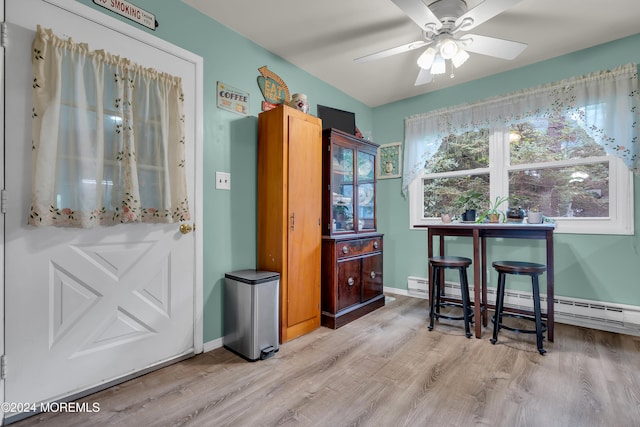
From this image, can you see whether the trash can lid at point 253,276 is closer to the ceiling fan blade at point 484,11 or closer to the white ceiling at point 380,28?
the white ceiling at point 380,28

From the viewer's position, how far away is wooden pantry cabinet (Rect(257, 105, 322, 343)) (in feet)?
7.88

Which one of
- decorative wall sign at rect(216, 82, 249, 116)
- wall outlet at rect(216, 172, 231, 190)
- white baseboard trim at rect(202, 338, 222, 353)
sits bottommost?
white baseboard trim at rect(202, 338, 222, 353)

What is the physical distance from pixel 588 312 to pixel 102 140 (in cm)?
399

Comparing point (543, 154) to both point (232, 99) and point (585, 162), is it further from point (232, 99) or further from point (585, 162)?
point (232, 99)

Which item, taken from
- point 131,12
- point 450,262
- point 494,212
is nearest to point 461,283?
point 450,262

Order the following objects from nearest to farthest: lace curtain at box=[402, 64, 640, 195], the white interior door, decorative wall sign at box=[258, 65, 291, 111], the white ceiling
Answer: the white interior door → the white ceiling → lace curtain at box=[402, 64, 640, 195] → decorative wall sign at box=[258, 65, 291, 111]

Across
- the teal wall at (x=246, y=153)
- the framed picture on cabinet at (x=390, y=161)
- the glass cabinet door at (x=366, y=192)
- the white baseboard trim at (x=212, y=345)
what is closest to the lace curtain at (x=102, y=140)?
the teal wall at (x=246, y=153)

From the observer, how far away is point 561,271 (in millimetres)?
2812

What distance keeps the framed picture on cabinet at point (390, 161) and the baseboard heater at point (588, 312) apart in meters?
1.77

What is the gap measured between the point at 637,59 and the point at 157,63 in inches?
149

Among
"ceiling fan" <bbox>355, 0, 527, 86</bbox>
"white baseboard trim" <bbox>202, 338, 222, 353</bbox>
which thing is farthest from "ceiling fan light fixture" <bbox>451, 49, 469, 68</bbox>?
"white baseboard trim" <bbox>202, 338, 222, 353</bbox>

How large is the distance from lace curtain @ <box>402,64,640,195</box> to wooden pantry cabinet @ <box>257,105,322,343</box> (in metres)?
1.74

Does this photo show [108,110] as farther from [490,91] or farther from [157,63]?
[490,91]

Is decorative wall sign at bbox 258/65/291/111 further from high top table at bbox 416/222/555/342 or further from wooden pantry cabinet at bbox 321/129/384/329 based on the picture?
high top table at bbox 416/222/555/342
